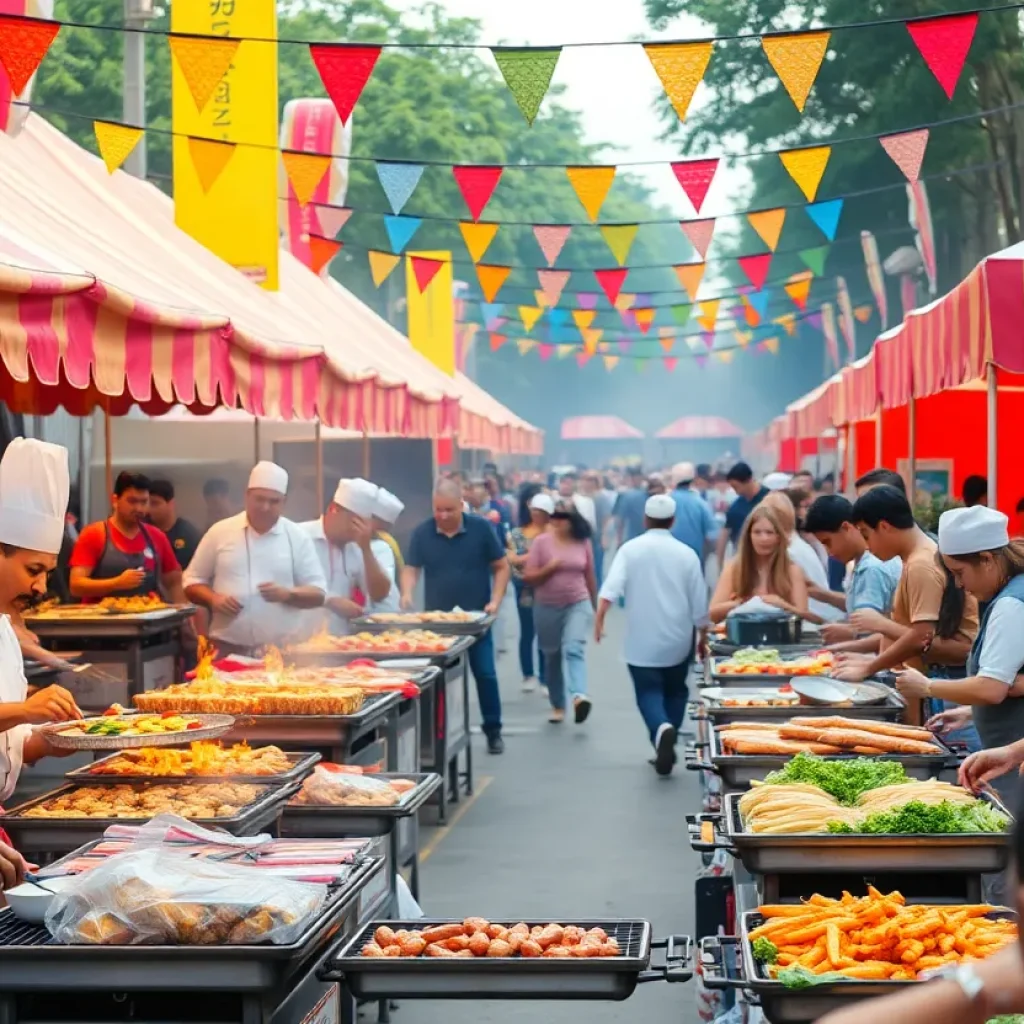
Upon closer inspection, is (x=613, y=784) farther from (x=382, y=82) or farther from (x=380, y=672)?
(x=382, y=82)

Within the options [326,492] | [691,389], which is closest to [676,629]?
[326,492]

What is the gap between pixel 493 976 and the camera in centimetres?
488

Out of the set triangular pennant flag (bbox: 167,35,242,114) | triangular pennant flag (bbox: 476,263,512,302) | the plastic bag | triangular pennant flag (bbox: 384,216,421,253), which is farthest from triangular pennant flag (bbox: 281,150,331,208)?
the plastic bag

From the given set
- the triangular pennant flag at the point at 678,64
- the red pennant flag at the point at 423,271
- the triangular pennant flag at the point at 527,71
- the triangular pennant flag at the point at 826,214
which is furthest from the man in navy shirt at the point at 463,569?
the red pennant flag at the point at 423,271

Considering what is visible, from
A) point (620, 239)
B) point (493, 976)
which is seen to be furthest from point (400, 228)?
point (493, 976)

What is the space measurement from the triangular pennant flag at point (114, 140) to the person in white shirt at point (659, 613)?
488cm

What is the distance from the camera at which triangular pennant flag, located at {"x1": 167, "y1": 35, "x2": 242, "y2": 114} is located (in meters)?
11.3

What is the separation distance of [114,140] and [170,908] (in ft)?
31.3

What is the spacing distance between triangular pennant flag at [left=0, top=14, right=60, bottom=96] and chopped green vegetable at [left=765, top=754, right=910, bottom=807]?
6152 millimetres

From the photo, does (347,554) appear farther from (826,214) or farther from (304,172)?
(826,214)

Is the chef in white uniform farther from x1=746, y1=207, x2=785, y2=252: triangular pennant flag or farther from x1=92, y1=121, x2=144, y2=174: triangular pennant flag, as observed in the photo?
x1=746, y1=207, x2=785, y2=252: triangular pennant flag

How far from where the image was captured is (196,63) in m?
11.4

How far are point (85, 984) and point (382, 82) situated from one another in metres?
42.7

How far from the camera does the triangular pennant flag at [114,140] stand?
42.3ft
